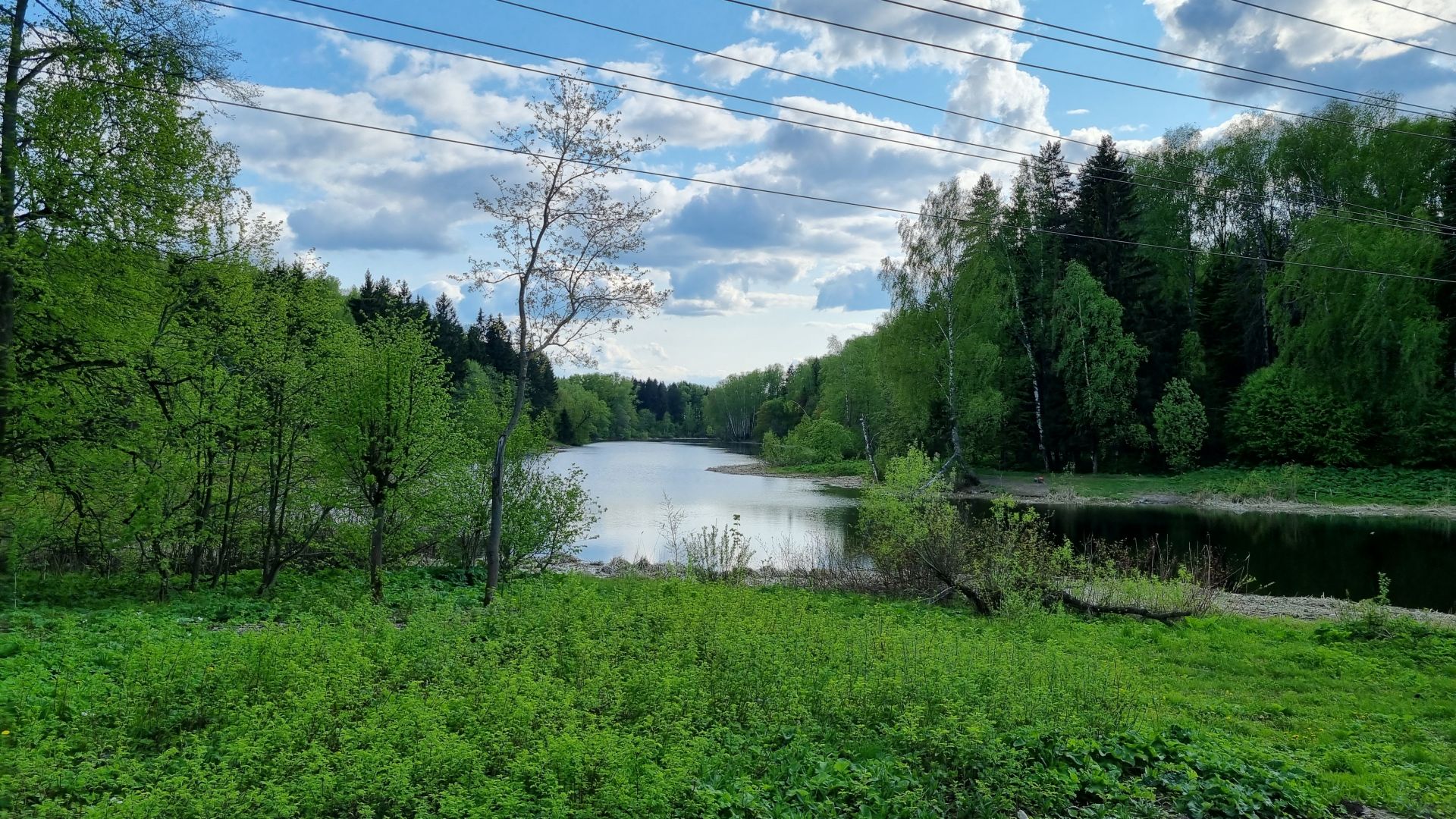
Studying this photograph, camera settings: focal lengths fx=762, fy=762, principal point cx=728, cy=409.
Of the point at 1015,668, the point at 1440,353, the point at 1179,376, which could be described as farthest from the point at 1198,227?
the point at 1015,668

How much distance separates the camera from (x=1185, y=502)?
107ft

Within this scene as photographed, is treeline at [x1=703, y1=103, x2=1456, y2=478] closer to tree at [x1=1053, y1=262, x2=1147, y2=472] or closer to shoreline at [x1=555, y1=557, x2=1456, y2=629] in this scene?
tree at [x1=1053, y1=262, x2=1147, y2=472]

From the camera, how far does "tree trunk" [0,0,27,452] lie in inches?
362

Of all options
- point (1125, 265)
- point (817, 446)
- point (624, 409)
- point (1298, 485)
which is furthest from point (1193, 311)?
point (624, 409)

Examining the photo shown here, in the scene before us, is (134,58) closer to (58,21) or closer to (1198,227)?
(58,21)

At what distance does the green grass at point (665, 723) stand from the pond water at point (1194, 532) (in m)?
11.0

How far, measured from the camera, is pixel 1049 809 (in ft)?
15.5

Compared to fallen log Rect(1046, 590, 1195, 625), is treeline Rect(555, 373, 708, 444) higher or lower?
higher

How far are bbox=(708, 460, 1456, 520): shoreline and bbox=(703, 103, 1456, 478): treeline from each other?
7.58 feet

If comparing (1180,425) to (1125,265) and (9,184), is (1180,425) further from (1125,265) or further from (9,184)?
(9,184)

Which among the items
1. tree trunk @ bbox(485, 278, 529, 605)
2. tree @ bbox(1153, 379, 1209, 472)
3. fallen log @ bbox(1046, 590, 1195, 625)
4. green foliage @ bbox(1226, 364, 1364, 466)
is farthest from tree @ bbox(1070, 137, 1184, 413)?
tree trunk @ bbox(485, 278, 529, 605)

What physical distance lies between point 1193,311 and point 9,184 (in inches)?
1853

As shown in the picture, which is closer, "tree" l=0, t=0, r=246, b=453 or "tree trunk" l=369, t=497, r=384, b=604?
Result: "tree" l=0, t=0, r=246, b=453

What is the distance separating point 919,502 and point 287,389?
40.1 ft
